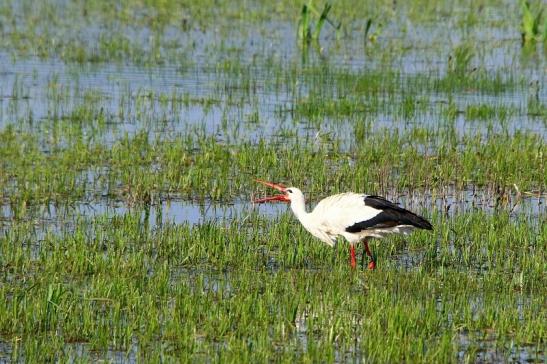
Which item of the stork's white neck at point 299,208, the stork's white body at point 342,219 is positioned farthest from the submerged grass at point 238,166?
the stork's white body at point 342,219

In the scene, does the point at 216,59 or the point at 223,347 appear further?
the point at 216,59

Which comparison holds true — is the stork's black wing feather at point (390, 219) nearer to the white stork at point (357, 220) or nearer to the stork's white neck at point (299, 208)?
the white stork at point (357, 220)

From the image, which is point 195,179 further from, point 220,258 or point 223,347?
point 223,347

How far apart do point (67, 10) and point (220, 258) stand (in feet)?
58.5

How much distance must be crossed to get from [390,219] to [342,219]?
0.45 meters

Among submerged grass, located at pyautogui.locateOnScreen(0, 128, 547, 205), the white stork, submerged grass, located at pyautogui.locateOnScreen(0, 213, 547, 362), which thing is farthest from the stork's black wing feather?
submerged grass, located at pyautogui.locateOnScreen(0, 128, 547, 205)

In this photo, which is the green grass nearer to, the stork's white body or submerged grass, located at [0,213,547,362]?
submerged grass, located at [0,213,547,362]

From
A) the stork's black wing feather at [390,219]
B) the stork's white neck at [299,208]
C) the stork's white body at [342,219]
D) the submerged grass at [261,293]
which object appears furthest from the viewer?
the stork's white neck at [299,208]

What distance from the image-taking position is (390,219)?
9758 mm

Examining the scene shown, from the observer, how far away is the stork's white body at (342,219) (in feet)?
32.6

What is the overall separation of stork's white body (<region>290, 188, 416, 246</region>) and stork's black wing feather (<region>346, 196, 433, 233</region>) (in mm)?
31

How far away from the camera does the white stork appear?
977 cm

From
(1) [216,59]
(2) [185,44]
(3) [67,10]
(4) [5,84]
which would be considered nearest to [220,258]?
(4) [5,84]

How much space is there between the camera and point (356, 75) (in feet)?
64.9
